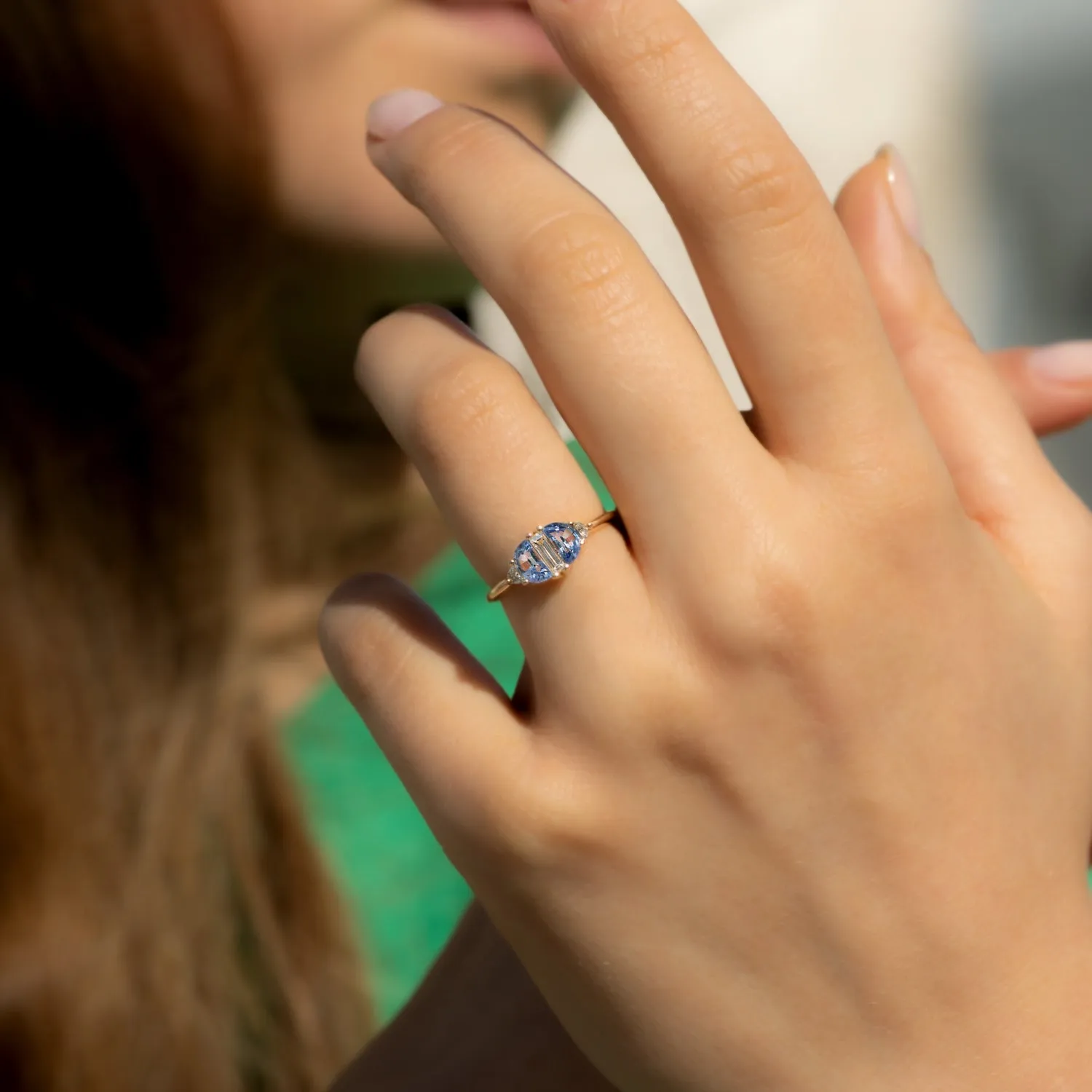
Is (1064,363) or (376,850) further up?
(1064,363)

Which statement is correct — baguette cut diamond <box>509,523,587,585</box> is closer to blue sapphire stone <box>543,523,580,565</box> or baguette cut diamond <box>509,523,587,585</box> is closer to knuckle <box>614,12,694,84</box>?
blue sapphire stone <box>543,523,580,565</box>

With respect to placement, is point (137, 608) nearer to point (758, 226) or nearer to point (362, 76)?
point (362, 76)

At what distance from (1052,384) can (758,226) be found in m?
0.26

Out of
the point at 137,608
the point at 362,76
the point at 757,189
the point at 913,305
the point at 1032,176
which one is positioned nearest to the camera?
the point at 757,189

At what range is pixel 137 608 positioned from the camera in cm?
76

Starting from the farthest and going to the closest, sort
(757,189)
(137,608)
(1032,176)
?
(1032,176) → (137,608) → (757,189)

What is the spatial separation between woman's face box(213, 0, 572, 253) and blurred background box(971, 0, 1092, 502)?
25.6 inches

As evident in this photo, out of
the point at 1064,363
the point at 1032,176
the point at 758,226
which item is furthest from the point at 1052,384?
the point at 1032,176

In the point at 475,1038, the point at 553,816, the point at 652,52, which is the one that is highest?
the point at 652,52

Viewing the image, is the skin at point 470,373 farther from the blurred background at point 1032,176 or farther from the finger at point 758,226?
the blurred background at point 1032,176

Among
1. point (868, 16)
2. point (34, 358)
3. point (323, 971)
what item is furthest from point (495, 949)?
point (868, 16)

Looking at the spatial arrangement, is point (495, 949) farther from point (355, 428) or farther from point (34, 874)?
point (355, 428)

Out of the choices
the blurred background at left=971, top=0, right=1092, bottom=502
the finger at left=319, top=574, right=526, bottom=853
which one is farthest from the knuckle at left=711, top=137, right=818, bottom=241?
the blurred background at left=971, top=0, right=1092, bottom=502

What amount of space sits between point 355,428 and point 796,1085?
751mm
